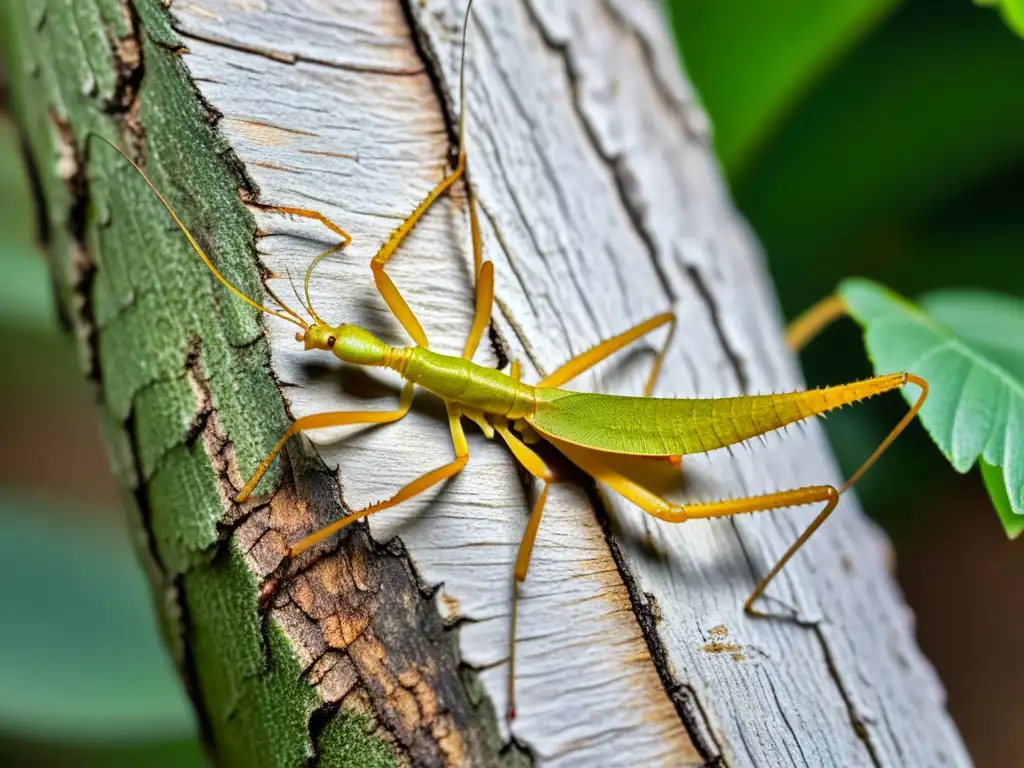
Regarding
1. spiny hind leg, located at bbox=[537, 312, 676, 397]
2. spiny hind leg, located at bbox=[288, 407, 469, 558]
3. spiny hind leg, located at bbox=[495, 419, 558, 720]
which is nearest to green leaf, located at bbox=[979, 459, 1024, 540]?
spiny hind leg, located at bbox=[537, 312, 676, 397]

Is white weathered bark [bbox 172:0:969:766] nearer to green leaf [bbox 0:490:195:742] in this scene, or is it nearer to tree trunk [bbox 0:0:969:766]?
tree trunk [bbox 0:0:969:766]

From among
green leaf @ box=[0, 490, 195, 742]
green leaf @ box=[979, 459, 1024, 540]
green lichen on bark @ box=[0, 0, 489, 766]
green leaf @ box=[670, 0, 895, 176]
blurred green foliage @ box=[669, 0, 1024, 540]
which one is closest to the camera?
green lichen on bark @ box=[0, 0, 489, 766]

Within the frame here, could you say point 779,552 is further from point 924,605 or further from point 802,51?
point 924,605

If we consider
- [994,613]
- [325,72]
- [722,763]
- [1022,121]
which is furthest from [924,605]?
[325,72]

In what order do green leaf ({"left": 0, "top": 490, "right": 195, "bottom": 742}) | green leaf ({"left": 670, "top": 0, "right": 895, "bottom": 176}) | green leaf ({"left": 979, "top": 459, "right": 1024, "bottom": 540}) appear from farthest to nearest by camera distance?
1. green leaf ({"left": 670, "top": 0, "right": 895, "bottom": 176})
2. green leaf ({"left": 0, "top": 490, "right": 195, "bottom": 742})
3. green leaf ({"left": 979, "top": 459, "right": 1024, "bottom": 540})

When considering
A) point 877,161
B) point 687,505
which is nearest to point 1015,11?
point 877,161

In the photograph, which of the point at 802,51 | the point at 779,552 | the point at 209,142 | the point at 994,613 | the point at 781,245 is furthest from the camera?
the point at 994,613

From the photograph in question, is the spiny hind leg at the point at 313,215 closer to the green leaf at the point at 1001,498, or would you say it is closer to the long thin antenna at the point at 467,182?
the long thin antenna at the point at 467,182
